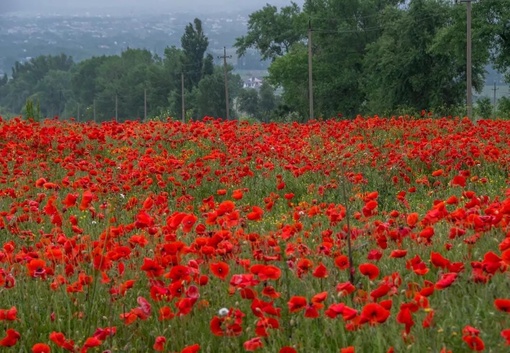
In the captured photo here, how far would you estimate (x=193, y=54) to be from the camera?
247ft

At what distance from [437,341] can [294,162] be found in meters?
7.19

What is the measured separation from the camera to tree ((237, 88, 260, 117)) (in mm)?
97312

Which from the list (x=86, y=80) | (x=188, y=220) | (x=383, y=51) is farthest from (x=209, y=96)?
(x=86, y=80)

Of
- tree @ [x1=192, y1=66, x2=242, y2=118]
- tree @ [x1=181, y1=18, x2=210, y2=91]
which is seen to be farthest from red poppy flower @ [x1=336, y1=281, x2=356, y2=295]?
tree @ [x1=181, y1=18, x2=210, y2=91]

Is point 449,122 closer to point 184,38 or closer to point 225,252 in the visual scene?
point 225,252

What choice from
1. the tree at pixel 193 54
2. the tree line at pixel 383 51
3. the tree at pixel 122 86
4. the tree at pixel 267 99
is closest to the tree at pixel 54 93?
the tree at pixel 122 86

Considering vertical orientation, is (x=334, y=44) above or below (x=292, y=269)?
above

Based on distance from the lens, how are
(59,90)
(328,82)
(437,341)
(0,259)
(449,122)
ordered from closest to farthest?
(437,341)
(0,259)
(449,122)
(328,82)
(59,90)

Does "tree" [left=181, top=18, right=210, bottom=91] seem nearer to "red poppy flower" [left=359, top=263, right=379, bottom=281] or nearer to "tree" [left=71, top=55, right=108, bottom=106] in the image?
"tree" [left=71, top=55, right=108, bottom=106]

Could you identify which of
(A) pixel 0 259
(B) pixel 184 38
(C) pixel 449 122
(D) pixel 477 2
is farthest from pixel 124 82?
(A) pixel 0 259

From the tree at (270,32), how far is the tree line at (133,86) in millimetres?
6094

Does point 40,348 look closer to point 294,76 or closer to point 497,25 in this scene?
point 497,25

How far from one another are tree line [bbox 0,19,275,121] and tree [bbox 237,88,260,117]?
133 millimetres

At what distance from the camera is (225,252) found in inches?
152
